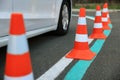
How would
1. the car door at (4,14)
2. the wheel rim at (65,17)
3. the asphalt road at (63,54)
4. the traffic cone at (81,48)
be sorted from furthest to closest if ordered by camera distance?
the wheel rim at (65,17) → the traffic cone at (81,48) → the asphalt road at (63,54) → the car door at (4,14)

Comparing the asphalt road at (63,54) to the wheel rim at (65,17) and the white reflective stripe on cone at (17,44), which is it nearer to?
the wheel rim at (65,17)

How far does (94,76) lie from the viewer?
448 cm

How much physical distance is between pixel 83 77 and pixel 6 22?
46.7 inches

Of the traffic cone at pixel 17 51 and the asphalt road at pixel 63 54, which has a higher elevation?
the traffic cone at pixel 17 51

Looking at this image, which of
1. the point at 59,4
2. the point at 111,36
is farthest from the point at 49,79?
the point at 111,36

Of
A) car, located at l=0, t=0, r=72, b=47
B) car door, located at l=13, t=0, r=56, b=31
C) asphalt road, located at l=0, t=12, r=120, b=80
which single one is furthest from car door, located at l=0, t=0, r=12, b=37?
asphalt road, located at l=0, t=12, r=120, b=80

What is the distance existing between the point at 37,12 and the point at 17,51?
267 cm

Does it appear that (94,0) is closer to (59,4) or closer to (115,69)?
(59,4)

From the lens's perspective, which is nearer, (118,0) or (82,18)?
(82,18)

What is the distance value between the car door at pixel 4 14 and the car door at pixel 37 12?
0.17 meters

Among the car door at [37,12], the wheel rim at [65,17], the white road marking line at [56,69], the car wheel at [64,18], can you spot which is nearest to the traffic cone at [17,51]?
the white road marking line at [56,69]

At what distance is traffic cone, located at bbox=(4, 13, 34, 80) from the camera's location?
9.78ft

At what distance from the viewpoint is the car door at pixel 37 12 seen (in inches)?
193

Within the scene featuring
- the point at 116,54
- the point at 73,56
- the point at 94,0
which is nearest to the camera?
the point at 73,56
